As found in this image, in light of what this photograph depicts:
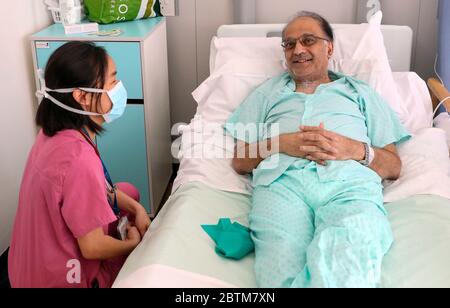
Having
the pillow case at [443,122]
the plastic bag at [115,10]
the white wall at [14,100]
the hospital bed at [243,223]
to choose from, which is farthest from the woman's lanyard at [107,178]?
the pillow case at [443,122]

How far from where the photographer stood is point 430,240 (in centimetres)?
159

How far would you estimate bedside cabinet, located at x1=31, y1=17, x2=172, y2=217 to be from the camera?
2506mm

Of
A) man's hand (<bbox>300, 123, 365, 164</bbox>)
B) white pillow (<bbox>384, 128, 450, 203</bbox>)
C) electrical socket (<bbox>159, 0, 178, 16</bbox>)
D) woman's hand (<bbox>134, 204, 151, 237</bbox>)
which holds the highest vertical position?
electrical socket (<bbox>159, 0, 178, 16</bbox>)

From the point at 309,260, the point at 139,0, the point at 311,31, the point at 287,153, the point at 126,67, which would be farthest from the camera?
the point at 139,0

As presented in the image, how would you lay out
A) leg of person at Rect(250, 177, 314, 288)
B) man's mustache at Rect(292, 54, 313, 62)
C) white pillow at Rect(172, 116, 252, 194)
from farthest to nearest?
man's mustache at Rect(292, 54, 313, 62) < white pillow at Rect(172, 116, 252, 194) < leg of person at Rect(250, 177, 314, 288)

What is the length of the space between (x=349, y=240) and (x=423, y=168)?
2.21ft

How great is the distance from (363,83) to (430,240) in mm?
832

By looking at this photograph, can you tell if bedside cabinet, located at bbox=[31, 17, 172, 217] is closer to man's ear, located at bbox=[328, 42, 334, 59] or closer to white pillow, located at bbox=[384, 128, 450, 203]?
man's ear, located at bbox=[328, 42, 334, 59]

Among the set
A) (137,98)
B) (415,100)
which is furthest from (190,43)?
(415,100)

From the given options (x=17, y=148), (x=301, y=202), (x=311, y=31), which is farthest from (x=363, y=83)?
(x=17, y=148)

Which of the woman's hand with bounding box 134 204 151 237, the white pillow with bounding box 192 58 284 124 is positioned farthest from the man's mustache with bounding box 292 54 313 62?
the woman's hand with bounding box 134 204 151 237

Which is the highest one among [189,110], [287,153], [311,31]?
Result: [311,31]

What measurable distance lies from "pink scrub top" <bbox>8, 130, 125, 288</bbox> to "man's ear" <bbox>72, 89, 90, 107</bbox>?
0.10 m

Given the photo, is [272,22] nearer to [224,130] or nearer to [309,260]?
[224,130]
